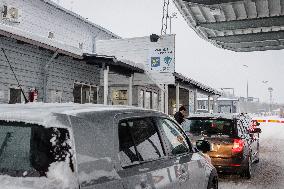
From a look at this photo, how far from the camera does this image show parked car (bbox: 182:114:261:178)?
9.32 metres

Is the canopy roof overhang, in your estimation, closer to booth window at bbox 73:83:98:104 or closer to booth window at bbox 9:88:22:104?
booth window at bbox 9:88:22:104

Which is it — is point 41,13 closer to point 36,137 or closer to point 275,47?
point 275,47

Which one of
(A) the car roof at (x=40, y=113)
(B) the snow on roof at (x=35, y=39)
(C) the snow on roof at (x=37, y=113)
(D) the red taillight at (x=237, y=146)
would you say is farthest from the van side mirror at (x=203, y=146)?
(B) the snow on roof at (x=35, y=39)

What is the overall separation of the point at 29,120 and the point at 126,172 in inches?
35.1

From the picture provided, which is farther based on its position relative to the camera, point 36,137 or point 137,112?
point 137,112

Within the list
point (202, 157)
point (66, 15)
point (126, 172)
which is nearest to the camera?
point (126, 172)

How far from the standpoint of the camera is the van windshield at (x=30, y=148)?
276 cm

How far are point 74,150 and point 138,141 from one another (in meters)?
1.00

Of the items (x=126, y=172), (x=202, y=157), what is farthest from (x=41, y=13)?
(x=126, y=172)

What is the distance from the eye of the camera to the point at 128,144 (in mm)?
3479

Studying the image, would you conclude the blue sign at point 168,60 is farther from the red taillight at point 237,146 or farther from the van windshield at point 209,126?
the red taillight at point 237,146

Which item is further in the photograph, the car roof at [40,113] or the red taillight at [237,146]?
the red taillight at [237,146]

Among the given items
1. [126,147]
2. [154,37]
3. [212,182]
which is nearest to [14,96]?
[154,37]

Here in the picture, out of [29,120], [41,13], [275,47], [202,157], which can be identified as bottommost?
[202,157]
